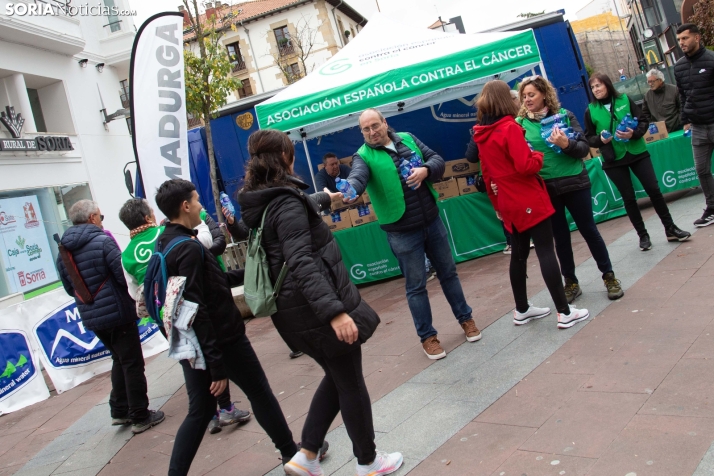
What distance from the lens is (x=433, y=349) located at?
4.52 m

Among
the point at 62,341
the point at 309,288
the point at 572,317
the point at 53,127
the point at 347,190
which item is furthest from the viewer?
the point at 53,127

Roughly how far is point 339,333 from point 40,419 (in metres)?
4.71

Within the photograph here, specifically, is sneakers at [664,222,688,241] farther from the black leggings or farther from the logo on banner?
the logo on banner

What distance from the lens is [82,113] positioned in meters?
18.1

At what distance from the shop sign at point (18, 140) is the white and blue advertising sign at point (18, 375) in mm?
9402

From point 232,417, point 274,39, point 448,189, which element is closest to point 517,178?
point 232,417

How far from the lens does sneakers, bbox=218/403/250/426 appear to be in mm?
4324

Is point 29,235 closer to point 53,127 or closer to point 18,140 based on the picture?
point 18,140

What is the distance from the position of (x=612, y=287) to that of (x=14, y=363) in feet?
19.3

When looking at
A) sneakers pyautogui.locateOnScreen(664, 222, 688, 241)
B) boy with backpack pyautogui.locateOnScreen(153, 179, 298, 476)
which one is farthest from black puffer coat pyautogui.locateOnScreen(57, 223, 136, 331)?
sneakers pyautogui.locateOnScreen(664, 222, 688, 241)

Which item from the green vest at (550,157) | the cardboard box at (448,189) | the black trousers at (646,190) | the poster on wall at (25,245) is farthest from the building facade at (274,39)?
the green vest at (550,157)

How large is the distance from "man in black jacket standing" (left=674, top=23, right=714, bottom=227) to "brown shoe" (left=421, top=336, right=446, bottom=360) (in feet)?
11.3

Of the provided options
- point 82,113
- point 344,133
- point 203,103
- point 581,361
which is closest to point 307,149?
point 344,133

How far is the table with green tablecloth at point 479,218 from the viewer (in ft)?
26.3
